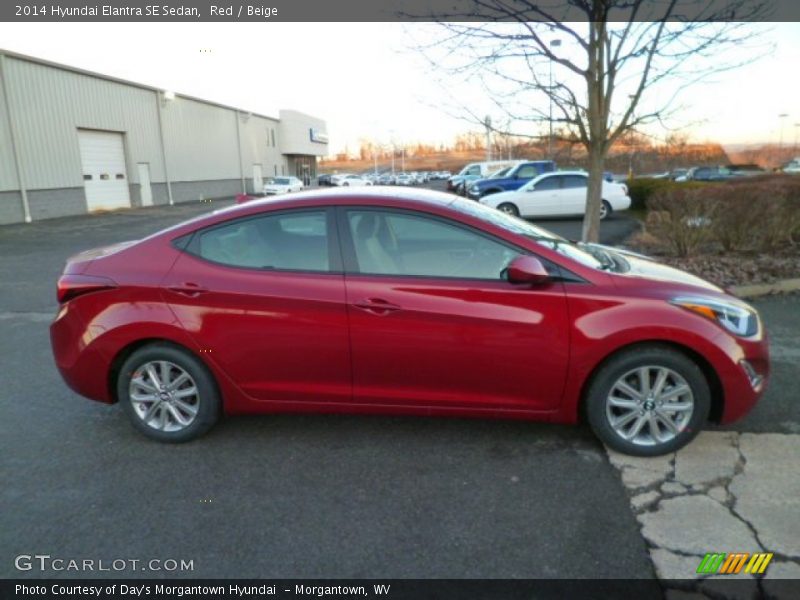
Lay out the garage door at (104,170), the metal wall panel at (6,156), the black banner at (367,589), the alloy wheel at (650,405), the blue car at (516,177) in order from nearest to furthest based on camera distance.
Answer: the black banner at (367,589)
the alloy wheel at (650,405)
the metal wall panel at (6,156)
the blue car at (516,177)
the garage door at (104,170)

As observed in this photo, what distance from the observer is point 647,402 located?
10.2 feet

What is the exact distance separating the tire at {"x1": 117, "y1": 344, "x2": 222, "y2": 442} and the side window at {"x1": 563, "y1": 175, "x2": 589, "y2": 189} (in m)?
14.8

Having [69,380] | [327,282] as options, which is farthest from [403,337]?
[69,380]

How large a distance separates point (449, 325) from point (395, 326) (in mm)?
316

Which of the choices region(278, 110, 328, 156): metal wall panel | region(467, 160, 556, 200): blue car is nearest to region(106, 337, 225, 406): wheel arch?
region(467, 160, 556, 200): blue car

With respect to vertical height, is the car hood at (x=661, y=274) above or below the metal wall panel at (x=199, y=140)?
below

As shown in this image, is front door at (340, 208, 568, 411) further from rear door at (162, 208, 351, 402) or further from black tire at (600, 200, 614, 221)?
black tire at (600, 200, 614, 221)

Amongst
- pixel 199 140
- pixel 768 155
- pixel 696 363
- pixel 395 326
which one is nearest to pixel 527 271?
pixel 395 326

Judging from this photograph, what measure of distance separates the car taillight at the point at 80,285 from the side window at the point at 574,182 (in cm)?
1494

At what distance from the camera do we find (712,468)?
304cm

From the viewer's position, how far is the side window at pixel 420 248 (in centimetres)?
316

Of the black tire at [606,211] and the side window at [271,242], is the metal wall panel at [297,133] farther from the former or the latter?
the side window at [271,242]

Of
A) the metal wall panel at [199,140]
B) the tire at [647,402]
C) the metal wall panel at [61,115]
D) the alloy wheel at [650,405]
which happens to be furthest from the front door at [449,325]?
the metal wall panel at [199,140]

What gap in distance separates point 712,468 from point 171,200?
31167mm
